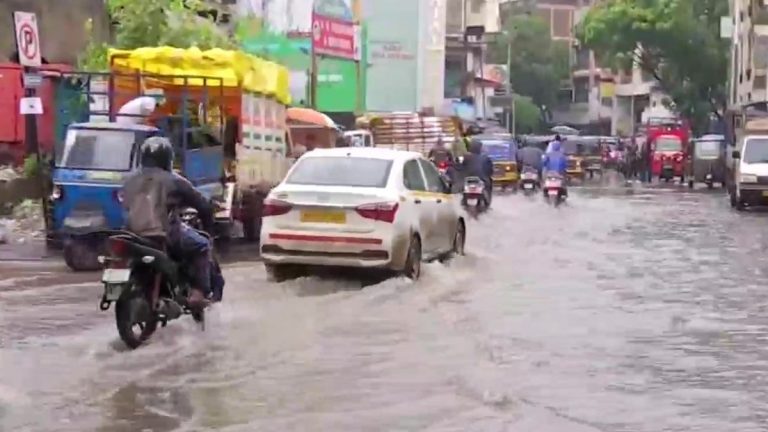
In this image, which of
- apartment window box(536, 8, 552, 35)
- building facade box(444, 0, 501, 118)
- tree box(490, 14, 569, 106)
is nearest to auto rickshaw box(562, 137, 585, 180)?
building facade box(444, 0, 501, 118)

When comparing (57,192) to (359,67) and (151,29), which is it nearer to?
(151,29)

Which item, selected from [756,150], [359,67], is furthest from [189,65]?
[359,67]

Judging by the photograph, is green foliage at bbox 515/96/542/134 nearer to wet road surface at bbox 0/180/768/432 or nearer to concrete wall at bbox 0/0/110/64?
concrete wall at bbox 0/0/110/64

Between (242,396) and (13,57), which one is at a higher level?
(13,57)

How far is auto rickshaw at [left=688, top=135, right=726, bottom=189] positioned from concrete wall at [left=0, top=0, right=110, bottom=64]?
78.8 feet

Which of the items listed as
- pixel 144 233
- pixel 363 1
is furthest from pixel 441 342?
pixel 363 1

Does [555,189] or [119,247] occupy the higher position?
[119,247]

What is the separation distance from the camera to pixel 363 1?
180 feet

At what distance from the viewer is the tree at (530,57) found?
3558 inches

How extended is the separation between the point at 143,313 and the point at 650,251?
37.1 feet

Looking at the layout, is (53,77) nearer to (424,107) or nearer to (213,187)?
(213,187)

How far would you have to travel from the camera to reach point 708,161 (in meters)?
48.5

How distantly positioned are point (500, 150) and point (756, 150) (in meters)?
11.3

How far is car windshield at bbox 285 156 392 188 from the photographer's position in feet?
50.3
